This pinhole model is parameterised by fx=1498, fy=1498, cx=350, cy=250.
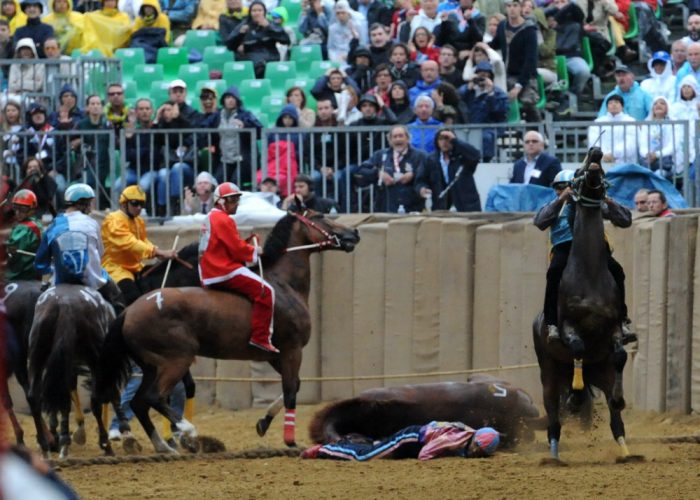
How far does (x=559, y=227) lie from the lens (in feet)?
39.1

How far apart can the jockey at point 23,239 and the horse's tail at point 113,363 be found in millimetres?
1747

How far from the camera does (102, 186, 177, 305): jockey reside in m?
14.9

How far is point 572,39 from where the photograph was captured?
21.1 meters

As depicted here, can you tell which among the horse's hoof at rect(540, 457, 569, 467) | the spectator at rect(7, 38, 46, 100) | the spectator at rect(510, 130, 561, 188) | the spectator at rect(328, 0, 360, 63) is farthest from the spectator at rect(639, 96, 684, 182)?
the spectator at rect(7, 38, 46, 100)

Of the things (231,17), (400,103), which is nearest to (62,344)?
(400,103)

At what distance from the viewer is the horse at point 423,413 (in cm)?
1274

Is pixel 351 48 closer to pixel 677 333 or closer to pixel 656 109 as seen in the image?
pixel 656 109

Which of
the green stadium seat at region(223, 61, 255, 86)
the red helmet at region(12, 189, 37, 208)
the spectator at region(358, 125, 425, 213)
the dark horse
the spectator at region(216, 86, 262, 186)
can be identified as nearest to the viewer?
the dark horse

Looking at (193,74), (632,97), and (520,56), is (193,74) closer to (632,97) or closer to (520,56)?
(520,56)

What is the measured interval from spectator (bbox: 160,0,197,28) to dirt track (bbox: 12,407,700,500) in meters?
12.3

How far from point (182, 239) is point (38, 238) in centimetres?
291

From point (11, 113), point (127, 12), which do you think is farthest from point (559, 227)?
point (127, 12)

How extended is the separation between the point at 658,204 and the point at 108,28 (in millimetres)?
10613

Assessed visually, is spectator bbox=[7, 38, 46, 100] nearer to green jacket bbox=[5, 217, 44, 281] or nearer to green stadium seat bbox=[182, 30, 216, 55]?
green stadium seat bbox=[182, 30, 216, 55]
